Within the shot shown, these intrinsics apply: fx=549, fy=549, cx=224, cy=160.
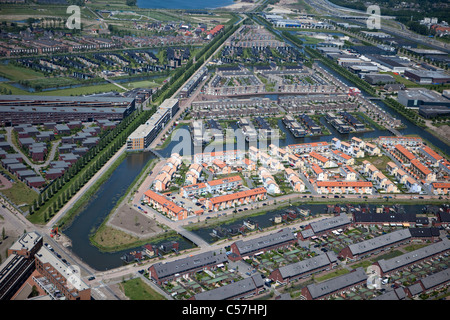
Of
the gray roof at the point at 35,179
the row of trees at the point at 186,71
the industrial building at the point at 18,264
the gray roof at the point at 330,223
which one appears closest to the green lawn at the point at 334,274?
the gray roof at the point at 330,223

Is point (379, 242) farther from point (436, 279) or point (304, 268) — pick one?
point (304, 268)

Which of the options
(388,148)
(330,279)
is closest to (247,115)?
(388,148)

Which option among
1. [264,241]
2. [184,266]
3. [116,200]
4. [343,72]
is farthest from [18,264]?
[343,72]

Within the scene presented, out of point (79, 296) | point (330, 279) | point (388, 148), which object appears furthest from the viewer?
point (388, 148)

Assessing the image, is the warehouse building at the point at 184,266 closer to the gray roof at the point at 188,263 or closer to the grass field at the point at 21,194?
the gray roof at the point at 188,263

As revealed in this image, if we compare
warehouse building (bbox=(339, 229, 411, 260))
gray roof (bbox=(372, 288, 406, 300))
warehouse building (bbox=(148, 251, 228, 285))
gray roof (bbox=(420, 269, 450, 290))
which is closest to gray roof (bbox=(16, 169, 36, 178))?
warehouse building (bbox=(148, 251, 228, 285))

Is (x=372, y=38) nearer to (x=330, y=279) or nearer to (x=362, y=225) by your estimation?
(x=362, y=225)

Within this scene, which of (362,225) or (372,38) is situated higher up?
(372,38)
